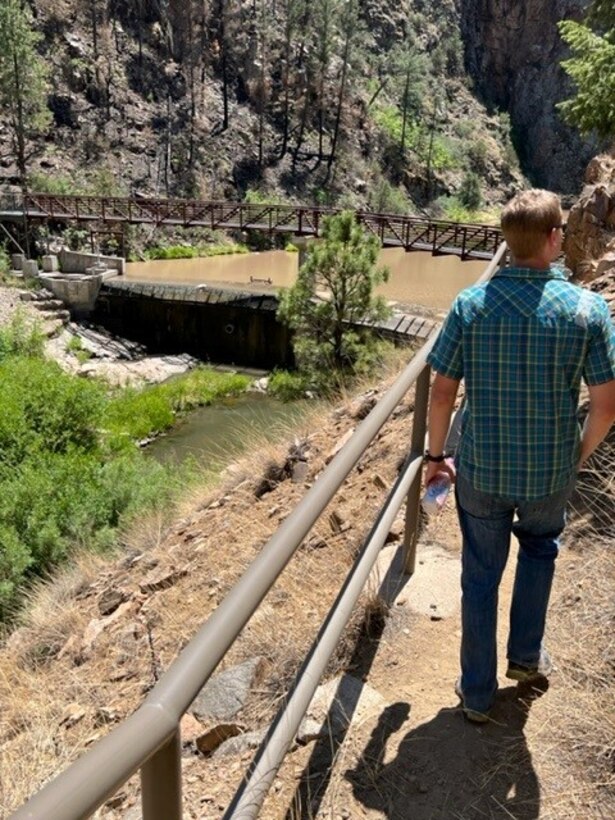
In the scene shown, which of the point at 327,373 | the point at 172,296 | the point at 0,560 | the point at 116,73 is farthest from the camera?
the point at 116,73

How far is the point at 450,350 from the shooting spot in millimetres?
2232

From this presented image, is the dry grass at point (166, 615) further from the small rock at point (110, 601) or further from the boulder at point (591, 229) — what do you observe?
the boulder at point (591, 229)

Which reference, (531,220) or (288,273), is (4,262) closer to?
(288,273)

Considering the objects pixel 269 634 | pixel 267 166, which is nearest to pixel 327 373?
pixel 269 634

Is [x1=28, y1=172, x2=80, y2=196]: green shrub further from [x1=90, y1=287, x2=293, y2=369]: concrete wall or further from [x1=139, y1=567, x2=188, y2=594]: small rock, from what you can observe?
[x1=139, y1=567, x2=188, y2=594]: small rock

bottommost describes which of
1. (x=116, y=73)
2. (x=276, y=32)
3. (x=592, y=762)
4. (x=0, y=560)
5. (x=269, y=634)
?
(x=0, y=560)

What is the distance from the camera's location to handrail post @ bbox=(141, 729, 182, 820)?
1.09 meters

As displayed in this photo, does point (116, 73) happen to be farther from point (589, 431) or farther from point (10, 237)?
point (589, 431)

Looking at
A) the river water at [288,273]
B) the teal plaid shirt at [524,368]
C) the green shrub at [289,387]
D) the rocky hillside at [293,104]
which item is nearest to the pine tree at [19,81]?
the rocky hillside at [293,104]

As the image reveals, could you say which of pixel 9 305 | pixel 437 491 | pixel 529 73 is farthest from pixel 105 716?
pixel 529 73

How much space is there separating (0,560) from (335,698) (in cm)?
805

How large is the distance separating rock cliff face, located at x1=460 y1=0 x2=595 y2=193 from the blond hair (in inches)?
2942

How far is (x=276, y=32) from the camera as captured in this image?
54812 mm

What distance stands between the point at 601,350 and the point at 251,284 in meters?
28.3
